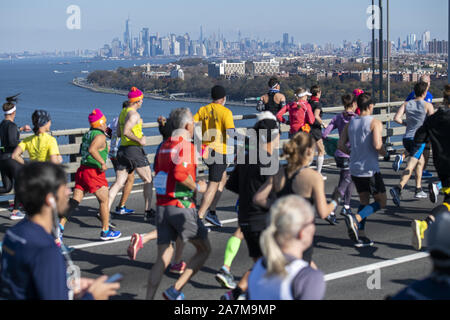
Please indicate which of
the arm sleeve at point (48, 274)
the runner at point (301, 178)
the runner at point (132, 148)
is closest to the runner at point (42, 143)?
the runner at point (132, 148)

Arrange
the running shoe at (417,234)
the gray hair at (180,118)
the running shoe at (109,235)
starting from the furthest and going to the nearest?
the running shoe at (109,235) → the running shoe at (417,234) → the gray hair at (180,118)

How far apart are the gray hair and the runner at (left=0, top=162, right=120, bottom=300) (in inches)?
105

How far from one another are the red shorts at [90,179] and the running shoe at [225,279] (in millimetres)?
2751

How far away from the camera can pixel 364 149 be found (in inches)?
298

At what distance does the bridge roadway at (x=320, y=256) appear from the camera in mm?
6441

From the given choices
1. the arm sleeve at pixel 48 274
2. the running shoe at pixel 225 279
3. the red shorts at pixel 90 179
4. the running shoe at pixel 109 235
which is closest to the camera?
the arm sleeve at pixel 48 274

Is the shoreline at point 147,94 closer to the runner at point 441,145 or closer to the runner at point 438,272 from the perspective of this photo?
the runner at point 441,145

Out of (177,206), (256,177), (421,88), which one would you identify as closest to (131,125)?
(177,206)

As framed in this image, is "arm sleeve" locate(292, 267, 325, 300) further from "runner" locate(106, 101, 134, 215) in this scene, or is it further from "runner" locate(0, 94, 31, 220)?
"runner" locate(0, 94, 31, 220)

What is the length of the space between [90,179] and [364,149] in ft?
11.9

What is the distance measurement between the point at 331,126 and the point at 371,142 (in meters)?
2.15

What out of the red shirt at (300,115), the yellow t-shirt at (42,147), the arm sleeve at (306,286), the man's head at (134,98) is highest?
the man's head at (134,98)

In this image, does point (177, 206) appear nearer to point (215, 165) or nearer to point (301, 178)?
point (301, 178)
